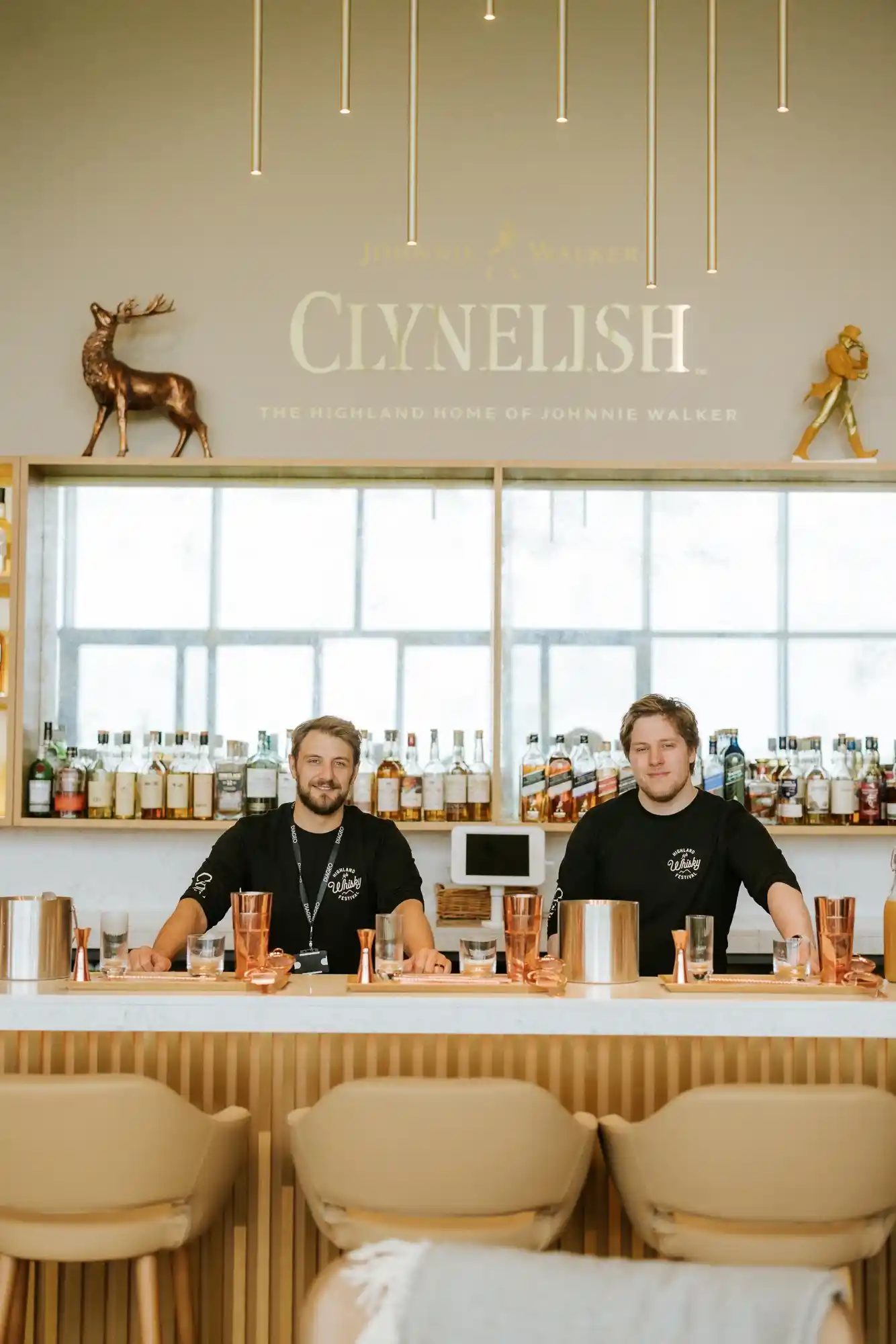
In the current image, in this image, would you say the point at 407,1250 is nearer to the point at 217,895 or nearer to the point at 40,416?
the point at 217,895

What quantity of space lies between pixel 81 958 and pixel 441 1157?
80 centimetres

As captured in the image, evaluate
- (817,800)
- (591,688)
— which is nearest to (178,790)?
(591,688)

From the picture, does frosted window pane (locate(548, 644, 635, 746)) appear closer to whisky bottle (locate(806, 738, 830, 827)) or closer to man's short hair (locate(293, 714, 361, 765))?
whisky bottle (locate(806, 738, 830, 827))

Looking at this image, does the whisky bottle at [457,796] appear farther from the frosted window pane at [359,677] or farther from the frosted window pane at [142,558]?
the frosted window pane at [142,558]

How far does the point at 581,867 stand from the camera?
3156 millimetres

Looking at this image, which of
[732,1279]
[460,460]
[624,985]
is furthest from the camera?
[460,460]

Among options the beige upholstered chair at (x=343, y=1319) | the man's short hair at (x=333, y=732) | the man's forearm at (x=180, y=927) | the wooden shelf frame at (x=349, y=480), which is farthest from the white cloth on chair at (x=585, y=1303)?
the wooden shelf frame at (x=349, y=480)

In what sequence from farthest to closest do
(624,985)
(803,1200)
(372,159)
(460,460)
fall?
(372,159) < (460,460) < (624,985) < (803,1200)

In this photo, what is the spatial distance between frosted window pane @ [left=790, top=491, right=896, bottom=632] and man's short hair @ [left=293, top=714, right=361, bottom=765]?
1.75m

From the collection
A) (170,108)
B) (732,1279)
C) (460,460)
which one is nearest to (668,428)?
(460,460)

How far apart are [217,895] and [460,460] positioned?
1.64 metres

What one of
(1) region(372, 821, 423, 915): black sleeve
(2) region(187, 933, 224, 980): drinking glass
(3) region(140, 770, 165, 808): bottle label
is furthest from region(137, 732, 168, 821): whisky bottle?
(2) region(187, 933, 224, 980): drinking glass

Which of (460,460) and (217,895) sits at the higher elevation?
(460,460)

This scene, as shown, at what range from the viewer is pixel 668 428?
4406 millimetres
